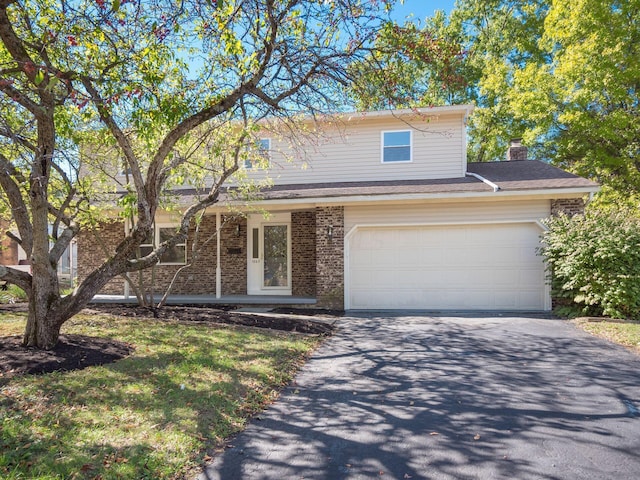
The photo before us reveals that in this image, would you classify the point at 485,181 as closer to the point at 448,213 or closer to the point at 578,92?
the point at 448,213

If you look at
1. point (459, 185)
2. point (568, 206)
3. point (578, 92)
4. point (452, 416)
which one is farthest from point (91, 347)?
point (578, 92)

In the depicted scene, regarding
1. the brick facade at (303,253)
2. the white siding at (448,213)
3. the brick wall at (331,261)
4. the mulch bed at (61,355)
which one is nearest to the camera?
the mulch bed at (61,355)

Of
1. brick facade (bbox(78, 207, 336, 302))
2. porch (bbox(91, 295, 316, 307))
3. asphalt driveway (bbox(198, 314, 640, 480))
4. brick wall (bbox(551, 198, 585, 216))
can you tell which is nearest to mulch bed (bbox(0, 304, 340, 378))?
asphalt driveway (bbox(198, 314, 640, 480))

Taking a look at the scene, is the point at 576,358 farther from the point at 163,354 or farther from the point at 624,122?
the point at 624,122

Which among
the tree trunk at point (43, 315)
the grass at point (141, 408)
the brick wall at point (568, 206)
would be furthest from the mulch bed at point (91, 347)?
the brick wall at point (568, 206)

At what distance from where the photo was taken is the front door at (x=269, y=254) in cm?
1276

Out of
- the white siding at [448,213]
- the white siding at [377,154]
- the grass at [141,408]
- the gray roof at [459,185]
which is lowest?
the grass at [141,408]

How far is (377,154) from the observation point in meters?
12.3

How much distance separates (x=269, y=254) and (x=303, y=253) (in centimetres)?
112

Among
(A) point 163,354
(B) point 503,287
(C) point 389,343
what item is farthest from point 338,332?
(B) point 503,287

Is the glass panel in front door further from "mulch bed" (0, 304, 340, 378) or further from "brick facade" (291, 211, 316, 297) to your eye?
"mulch bed" (0, 304, 340, 378)

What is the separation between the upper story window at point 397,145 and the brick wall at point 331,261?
9.01 feet

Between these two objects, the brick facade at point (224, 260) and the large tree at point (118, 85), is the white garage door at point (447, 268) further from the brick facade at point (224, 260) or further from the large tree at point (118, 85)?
the large tree at point (118, 85)

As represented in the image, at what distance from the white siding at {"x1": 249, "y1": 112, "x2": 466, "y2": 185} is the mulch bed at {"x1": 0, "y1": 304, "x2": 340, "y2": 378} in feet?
16.6
